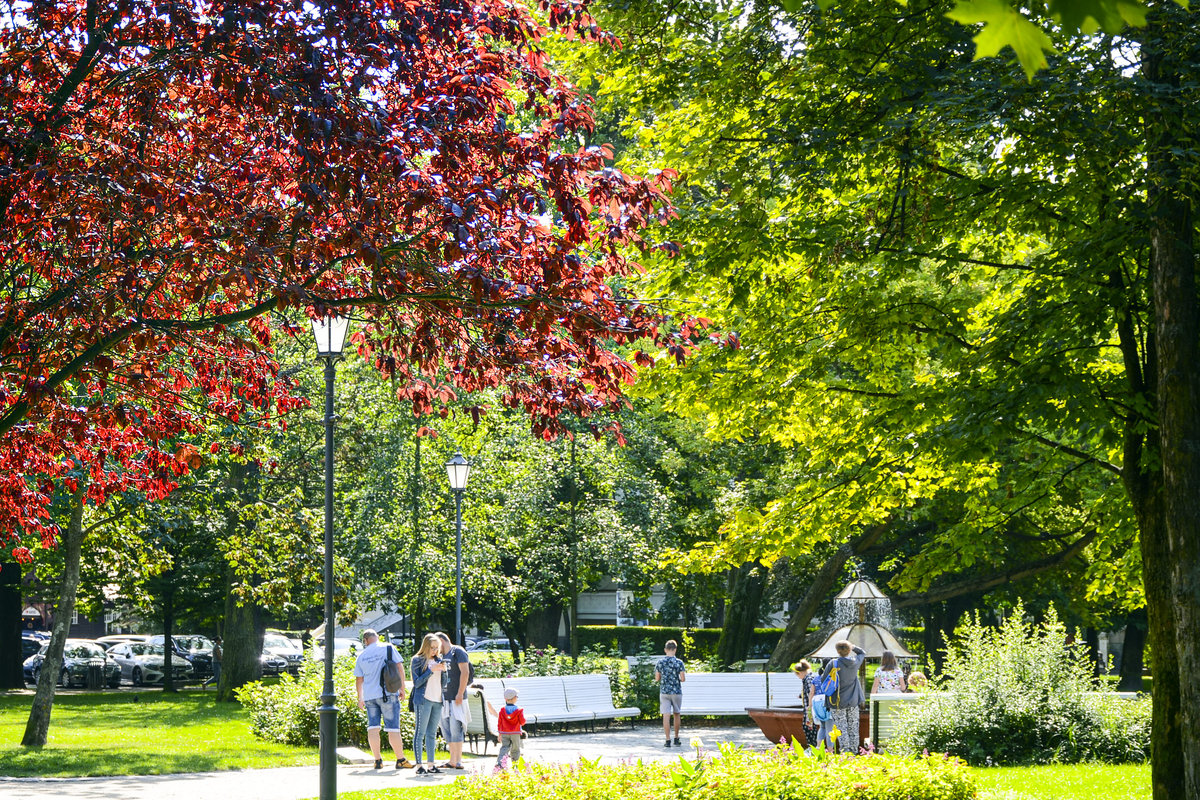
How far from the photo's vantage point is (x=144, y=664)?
124 ft

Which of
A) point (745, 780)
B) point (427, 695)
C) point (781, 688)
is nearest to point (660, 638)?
point (781, 688)

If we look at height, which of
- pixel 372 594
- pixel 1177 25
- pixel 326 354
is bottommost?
pixel 372 594

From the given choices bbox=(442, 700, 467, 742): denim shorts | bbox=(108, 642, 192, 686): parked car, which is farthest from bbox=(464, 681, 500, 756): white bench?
bbox=(108, 642, 192, 686): parked car

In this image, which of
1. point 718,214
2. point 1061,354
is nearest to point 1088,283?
point 1061,354

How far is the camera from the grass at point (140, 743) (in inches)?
573

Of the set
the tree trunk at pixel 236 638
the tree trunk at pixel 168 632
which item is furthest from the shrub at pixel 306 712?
the tree trunk at pixel 168 632

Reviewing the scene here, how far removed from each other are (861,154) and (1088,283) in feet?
7.47

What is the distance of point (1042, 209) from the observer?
33.2 feet

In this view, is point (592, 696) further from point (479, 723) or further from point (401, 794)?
point (401, 794)

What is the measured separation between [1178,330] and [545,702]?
14155 millimetres

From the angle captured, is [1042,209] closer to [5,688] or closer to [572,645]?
[572,645]

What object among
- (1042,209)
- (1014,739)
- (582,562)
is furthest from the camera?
(582,562)

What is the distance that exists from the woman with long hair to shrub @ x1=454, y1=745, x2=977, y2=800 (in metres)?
8.15

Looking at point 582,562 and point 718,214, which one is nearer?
point 718,214
